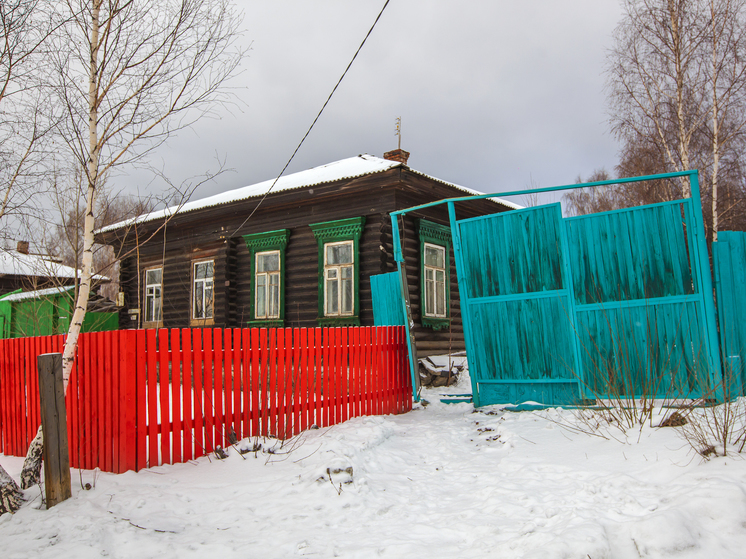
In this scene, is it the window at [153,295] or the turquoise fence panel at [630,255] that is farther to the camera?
the window at [153,295]

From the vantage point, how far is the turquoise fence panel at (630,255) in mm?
5020

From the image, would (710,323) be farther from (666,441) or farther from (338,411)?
(338,411)

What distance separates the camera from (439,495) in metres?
3.77

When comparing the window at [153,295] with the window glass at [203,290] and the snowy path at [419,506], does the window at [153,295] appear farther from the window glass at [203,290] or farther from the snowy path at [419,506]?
the snowy path at [419,506]

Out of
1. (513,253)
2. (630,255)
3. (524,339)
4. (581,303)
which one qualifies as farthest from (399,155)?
(630,255)

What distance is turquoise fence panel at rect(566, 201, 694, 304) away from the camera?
Result: 5.02 meters

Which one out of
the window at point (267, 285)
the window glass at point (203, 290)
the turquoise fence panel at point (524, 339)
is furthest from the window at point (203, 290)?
the turquoise fence panel at point (524, 339)

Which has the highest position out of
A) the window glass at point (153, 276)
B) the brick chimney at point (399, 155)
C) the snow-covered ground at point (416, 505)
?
the brick chimney at point (399, 155)

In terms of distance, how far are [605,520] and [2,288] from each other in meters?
28.2

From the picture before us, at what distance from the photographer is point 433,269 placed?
1090 centimetres

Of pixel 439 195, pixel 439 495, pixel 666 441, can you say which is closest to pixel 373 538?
pixel 439 495

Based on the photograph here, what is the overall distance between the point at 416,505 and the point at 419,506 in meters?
0.03

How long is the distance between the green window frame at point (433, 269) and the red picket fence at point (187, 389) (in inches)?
153

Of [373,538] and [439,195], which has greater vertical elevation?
[439,195]
